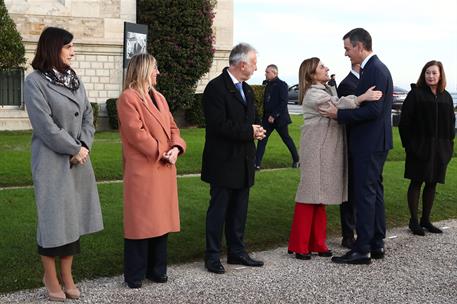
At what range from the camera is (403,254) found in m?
6.99

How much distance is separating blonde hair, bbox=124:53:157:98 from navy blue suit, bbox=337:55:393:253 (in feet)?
6.58

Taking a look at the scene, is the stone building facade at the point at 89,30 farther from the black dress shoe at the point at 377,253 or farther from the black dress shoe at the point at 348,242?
the black dress shoe at the point at 377,253

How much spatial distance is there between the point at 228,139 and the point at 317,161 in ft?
3.55

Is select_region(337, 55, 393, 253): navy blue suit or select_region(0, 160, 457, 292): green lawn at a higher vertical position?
select_region(337, 55, 393, 253): navy blue suit

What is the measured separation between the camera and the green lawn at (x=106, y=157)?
37.8 ft

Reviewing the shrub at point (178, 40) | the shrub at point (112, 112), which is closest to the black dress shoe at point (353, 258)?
the shrub at point (112, 112)

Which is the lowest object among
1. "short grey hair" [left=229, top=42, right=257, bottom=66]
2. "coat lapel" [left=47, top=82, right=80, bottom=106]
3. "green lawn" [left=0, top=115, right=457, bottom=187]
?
"green lawn" [left=0, top=115, right=457, bottom=187]

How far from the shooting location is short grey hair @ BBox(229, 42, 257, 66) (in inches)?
246

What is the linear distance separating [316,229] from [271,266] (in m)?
0.76

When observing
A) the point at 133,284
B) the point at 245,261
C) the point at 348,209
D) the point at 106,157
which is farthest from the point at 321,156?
the point at 106,157

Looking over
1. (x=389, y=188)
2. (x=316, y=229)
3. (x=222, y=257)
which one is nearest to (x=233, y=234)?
(x=222, y=257)

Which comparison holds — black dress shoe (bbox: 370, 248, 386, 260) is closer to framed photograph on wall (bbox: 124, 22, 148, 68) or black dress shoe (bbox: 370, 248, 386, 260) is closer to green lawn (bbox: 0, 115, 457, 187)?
green lawn (bbox: 0, 115, 457, 187)

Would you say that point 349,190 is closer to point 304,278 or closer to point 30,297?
point 304,278

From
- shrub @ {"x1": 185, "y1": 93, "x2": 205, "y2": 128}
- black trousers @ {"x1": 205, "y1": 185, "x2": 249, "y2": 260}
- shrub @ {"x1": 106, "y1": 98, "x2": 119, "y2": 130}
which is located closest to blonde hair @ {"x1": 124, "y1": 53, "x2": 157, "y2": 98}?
black trousers @ {"x1": 205, "y1": 185, "x2": 249, "y2": 260}
